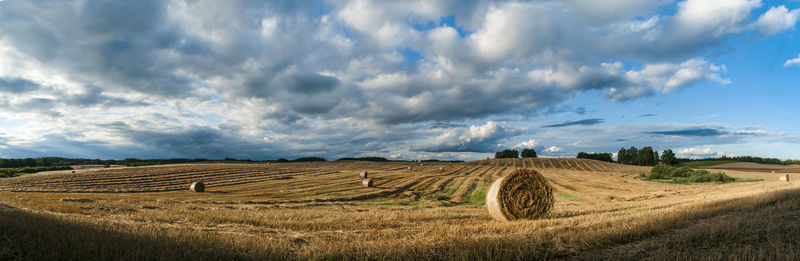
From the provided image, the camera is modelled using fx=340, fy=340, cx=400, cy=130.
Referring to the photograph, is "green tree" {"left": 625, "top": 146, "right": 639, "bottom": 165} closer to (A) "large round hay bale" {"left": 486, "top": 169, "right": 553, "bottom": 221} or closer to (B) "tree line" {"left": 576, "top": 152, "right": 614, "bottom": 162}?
(B) "tree line" {"left": 576, "top": 152, "right": 614, "bottom": 162}

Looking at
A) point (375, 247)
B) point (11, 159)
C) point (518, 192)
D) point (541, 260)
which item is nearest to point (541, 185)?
point (518, 192)

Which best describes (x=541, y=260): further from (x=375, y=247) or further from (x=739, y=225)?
(x=739, y=225)

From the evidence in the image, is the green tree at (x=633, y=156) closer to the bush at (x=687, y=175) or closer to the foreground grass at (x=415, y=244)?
the bush at (x=687, y=175)

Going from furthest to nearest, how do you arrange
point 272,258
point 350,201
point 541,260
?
1. point 350,201
2. point 541,260
3. point 272,258

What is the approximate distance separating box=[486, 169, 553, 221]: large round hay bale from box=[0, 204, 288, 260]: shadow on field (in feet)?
25.5

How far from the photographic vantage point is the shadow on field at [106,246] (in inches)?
169

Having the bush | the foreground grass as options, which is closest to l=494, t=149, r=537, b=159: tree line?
the bush

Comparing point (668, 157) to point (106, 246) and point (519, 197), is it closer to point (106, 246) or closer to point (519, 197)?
point (519, 197)

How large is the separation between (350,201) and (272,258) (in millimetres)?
14458

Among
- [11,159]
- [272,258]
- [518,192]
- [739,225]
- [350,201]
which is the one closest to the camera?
[272,258]

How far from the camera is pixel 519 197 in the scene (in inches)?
437

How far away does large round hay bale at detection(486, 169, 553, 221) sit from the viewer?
1062 centimetres

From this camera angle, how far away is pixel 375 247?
189 inches

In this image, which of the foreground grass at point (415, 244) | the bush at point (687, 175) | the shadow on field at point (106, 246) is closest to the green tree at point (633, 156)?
the bush at point (687, 175)
